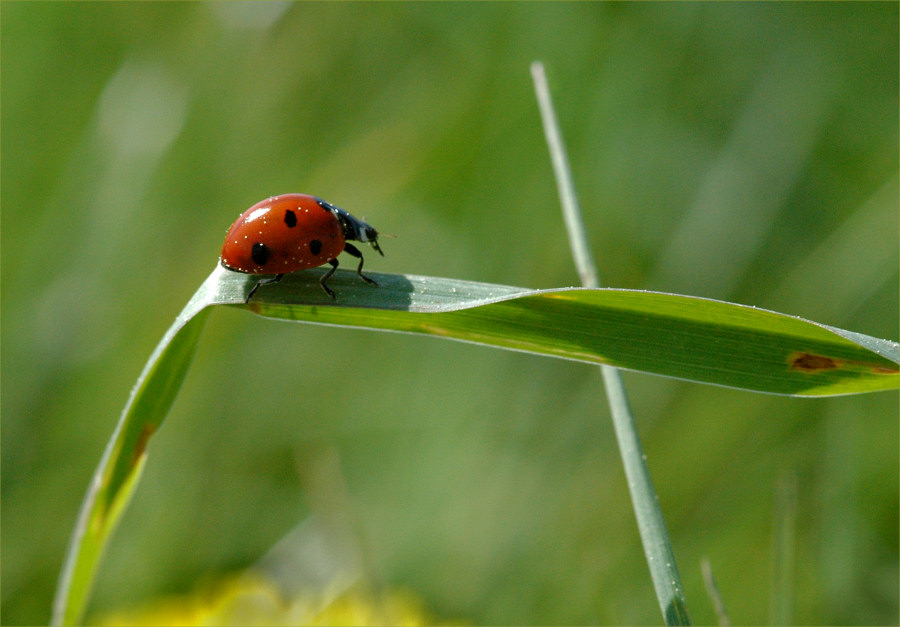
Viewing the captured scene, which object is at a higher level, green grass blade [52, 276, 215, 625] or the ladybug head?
the ladybug head

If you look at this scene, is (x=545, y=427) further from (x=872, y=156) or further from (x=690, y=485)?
(x=872, y=156)

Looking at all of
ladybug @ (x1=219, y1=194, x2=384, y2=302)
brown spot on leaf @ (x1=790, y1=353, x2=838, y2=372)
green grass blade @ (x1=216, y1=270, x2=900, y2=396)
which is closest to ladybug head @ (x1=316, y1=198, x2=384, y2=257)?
ladybug @ (x1=219, y1=194, x2=384, y2=302)

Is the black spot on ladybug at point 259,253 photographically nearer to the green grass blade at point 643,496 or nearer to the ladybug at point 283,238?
the ladybug at point 283,238

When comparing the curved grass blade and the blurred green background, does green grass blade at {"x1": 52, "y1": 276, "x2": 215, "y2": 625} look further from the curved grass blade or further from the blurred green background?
the blurred green background

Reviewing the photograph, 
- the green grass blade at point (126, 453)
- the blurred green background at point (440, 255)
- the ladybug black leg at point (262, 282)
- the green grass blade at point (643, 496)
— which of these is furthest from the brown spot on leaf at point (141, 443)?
the blurred green background at point (440, 255)

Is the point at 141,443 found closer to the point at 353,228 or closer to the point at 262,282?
the point at 262,282

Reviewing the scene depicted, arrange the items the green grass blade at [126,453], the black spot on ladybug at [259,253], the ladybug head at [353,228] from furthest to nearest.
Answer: the ladybug head at [353,228]
the black spot on ladybug at [259,253]
the green grass blade at [126,453]

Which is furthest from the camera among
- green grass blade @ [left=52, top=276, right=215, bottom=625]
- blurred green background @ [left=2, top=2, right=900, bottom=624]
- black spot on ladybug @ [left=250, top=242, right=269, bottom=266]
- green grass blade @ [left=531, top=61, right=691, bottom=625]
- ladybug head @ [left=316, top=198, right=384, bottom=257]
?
blurred green background @ [left=2, top=2, right=900, bottom=624]
